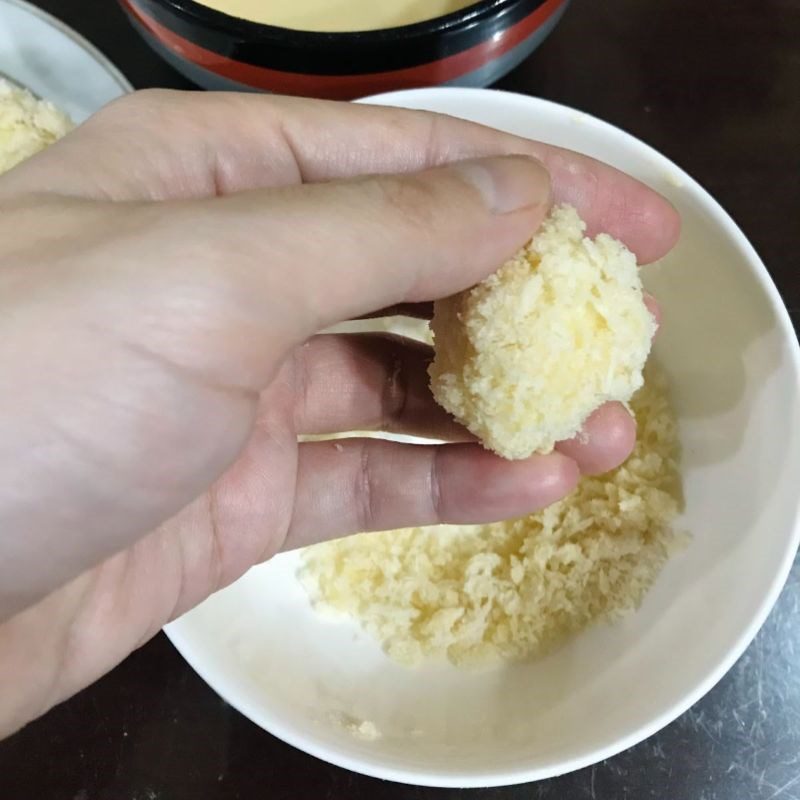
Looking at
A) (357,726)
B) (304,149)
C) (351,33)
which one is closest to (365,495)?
(357,726)

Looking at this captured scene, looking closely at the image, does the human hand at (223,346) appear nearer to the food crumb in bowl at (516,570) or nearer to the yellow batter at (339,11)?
the food crumb in bowl at (516,570)

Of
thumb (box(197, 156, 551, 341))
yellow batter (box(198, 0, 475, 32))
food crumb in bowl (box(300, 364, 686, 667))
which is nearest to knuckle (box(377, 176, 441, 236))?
thumb (box(197, 156, 551, 341))

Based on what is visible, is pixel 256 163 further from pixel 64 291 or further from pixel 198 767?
pixel 198 767

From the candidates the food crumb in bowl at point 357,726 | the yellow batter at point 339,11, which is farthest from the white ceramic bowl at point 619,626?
the yellow batter at point 339,11

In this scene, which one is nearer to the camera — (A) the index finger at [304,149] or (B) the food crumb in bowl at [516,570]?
(A) the index finger at [304,149]

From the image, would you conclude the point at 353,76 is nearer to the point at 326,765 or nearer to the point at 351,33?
the point at 351,33

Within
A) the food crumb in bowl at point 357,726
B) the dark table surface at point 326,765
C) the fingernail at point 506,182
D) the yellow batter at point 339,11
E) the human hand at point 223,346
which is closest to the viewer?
the human hand at point 223,346
